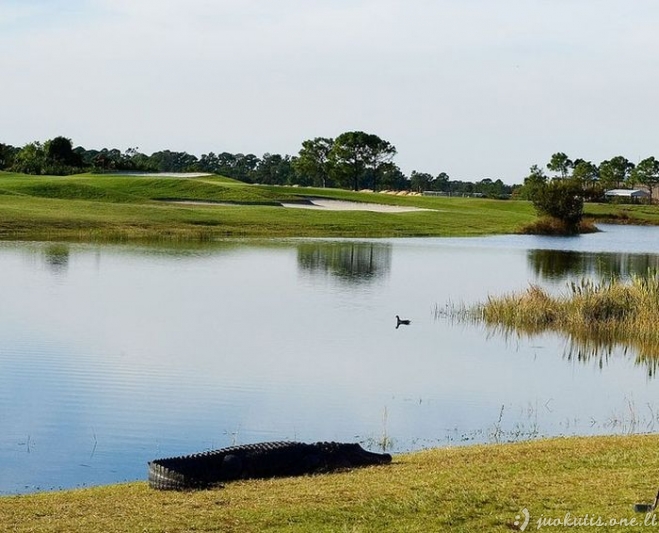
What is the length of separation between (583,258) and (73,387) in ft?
148

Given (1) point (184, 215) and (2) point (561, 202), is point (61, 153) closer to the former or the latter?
(1) point (184, 215)

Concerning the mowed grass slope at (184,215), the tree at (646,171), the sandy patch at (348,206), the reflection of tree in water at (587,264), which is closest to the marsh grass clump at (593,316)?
the reflection of tree in water at (587,264)

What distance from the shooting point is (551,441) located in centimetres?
1528

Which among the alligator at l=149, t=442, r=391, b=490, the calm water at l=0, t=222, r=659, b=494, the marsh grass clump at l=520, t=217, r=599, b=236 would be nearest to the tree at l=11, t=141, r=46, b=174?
the marsh grass clump at l=520, t=217, r=599, b=236

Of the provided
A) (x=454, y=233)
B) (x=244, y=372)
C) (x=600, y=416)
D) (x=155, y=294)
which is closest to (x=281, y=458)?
(x=600, y=416)

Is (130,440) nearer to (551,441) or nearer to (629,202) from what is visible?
(551,441)

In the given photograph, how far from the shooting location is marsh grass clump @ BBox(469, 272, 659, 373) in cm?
2838

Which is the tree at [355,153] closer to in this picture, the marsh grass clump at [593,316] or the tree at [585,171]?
the tree at [585,171]

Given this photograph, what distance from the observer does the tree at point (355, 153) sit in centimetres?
15712

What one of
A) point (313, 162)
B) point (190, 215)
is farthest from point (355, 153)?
point (190, 215)

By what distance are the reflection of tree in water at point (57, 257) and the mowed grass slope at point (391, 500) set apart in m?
33.3

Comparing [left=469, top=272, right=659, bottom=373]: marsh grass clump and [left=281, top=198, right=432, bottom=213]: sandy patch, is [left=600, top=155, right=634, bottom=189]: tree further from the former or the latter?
[left=469, top=272, right=659, bottom=373]: marsh grass clump

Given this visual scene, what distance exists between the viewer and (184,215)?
78.0m

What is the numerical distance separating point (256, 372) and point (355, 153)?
13634 cm
